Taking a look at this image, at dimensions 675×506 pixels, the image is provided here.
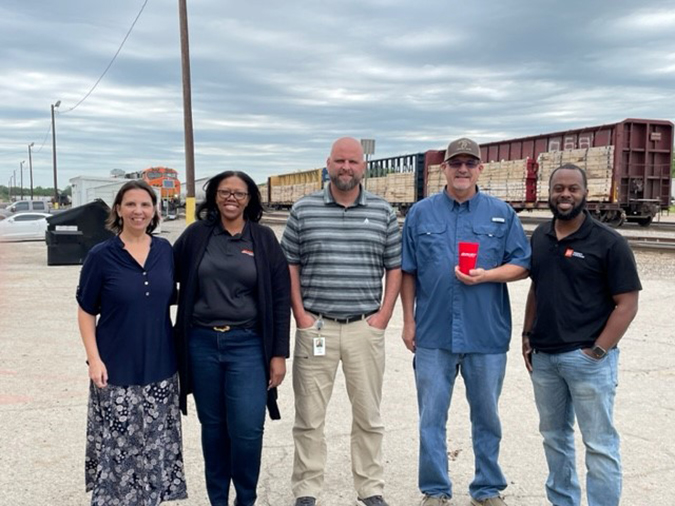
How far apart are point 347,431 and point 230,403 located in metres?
1.57

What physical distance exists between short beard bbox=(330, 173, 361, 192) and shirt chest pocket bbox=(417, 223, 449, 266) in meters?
0.46

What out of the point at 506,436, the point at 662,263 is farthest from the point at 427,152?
the point at 506,436

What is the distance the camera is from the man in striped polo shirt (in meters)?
3.64

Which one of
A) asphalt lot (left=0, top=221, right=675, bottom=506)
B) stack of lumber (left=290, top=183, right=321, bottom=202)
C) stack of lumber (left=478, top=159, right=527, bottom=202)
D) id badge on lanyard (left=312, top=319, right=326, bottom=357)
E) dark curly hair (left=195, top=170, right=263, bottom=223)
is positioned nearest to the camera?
dark curly hair (left=195, top=170, right=263, bottom=223)

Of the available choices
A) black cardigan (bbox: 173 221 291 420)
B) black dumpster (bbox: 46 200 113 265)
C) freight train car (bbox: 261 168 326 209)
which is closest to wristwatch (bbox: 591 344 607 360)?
black cardigan (bbox: 173 221 291 420)

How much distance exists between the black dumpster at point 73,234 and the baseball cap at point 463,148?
12779 millimetres

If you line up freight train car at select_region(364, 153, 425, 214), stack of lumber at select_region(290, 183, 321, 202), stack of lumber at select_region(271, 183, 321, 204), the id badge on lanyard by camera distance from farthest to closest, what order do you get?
stack of lumber at select_region(271, 183, 321, 204)
stack of lumber at select_region(290, 183, 321, 202)
freight train car at select_region(364, 153, 425, 214)
the id badge on lanyard

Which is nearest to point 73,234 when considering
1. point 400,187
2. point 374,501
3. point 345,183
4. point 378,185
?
point 345,183

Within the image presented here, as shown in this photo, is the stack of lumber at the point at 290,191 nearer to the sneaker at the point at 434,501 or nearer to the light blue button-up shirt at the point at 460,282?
the light blue button-up shirt at the point at 460,282

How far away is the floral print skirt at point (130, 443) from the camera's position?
10.4 feet

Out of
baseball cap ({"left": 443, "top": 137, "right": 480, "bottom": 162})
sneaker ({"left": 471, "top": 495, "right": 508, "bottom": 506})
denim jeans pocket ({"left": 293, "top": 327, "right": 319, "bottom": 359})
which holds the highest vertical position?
baseball cap ({"left": 443, "top": 137, "right": 480, "bottom": 162})

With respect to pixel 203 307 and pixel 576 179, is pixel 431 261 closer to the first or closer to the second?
pixel 576 179

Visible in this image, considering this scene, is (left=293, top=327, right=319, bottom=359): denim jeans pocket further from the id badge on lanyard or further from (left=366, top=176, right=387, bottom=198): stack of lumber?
(left=366, top=176, right=387, bottom=198): stack of lumber

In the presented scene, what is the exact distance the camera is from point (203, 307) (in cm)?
331
